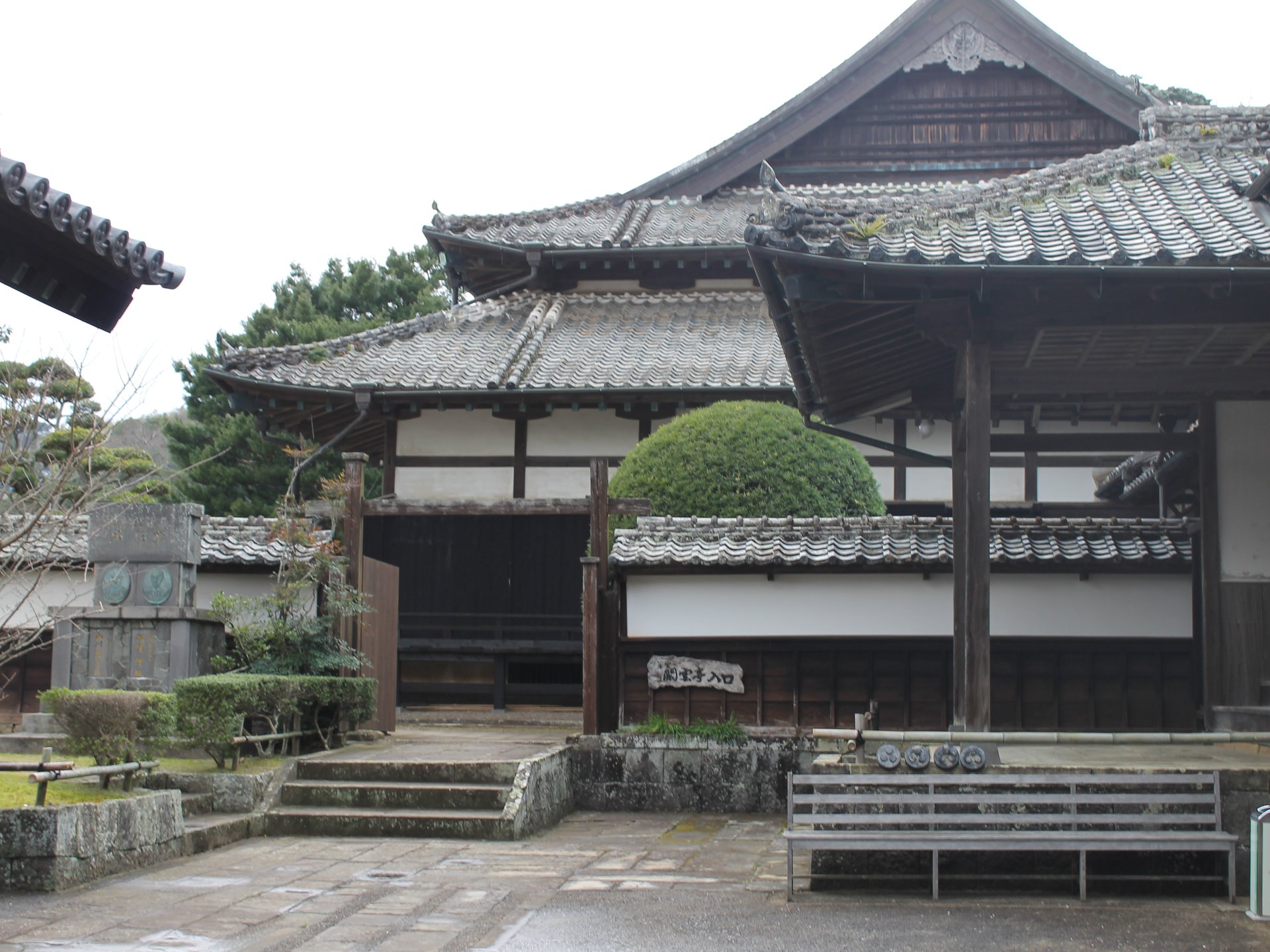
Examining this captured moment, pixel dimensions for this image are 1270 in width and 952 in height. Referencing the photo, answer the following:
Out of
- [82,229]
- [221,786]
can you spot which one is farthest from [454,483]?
[82,229]

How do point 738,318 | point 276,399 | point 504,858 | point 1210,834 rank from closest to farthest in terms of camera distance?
point 1210,834, point 504,858, point 276,399, point 738,318

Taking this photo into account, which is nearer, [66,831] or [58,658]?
[66,831]

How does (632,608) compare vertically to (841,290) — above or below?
below

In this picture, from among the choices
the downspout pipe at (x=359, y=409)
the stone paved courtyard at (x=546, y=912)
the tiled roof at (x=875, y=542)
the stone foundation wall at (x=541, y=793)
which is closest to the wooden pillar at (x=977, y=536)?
the stone paved courtyard at (x=546, y=912)

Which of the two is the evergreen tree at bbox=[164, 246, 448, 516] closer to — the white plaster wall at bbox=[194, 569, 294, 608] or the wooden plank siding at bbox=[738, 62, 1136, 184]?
the white plaster wall at bbox=[194, 569, 294, 608]

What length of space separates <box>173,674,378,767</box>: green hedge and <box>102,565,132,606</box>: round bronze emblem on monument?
4.74 ft

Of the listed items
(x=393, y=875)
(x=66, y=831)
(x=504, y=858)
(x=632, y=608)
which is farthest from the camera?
(x=632, y=608)

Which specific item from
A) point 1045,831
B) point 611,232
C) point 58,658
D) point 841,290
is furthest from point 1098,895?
point 611,232

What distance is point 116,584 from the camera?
40.1ft

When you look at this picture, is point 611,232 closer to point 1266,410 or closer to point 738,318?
point 738,318

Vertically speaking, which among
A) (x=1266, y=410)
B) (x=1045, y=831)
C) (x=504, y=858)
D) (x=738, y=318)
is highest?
(x=738, y=318)

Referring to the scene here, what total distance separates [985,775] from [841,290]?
3.24 m

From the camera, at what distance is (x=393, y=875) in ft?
28.3

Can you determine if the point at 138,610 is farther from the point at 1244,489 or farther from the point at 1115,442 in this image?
the point at 1244,489
